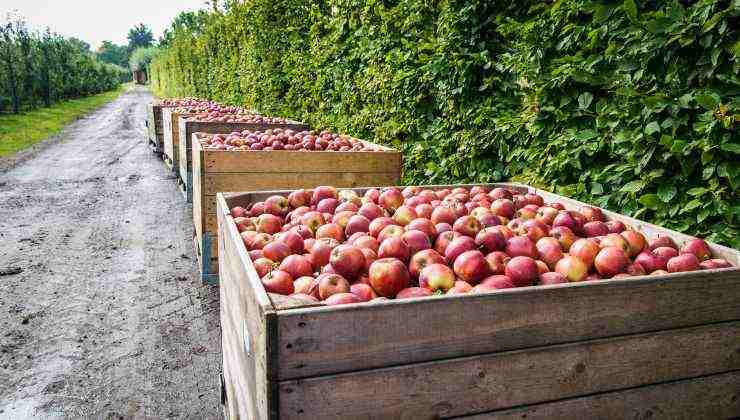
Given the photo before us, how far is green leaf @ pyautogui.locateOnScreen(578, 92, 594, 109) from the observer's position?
3.35 m

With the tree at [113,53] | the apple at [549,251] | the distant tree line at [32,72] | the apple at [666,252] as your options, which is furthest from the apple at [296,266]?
the tree at [113,53]


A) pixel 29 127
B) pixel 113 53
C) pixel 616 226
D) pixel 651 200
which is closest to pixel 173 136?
pixel 651 200

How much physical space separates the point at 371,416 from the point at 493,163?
330 cm

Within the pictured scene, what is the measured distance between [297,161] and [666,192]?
2.91m

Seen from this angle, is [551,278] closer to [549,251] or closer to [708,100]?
[549,251]

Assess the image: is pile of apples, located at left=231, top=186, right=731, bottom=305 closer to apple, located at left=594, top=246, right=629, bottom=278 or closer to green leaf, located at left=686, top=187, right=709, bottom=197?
apple, located at left=594, top=246, right=629, bottom=278

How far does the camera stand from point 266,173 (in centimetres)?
477

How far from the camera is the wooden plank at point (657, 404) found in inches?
63.0

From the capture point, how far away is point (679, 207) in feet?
9.24

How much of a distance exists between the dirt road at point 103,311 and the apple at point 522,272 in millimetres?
2025

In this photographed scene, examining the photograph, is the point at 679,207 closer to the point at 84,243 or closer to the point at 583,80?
the point at 583,80

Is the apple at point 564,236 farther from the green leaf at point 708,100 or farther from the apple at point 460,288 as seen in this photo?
the green leaf at point 708,100

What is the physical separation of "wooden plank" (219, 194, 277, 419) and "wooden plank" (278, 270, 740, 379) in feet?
0.15

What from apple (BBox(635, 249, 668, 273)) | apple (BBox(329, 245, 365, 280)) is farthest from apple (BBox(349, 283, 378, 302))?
Result: apple (BBox(635, 249, 668, 273))
